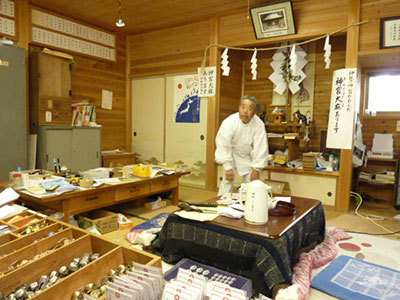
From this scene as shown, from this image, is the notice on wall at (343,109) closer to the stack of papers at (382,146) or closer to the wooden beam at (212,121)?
the stack of papers at (382,146)

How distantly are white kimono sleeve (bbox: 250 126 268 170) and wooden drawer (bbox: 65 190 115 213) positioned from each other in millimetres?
1456

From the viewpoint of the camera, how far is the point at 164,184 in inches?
134

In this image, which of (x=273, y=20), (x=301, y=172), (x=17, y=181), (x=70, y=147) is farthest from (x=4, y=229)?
(x=273, y=20)

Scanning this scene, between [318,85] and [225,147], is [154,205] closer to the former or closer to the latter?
[225,147]

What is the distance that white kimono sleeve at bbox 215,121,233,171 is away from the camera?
10.1 ft

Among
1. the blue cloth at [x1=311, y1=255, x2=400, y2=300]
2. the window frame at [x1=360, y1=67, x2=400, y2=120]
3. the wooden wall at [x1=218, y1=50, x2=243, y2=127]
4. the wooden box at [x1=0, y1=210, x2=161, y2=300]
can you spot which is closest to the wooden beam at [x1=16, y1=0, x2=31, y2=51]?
the wooden wall at [x1=218, y1=50, x2=243, y2=127]

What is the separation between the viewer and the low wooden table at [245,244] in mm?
1565

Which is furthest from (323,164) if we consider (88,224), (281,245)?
(88,224)

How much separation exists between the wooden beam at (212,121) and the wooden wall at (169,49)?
14cm

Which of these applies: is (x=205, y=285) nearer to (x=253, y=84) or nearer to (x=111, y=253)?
(x=111, y=253)

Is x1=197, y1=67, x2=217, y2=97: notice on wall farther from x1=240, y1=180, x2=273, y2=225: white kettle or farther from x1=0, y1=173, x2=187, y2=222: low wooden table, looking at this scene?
x1=240, y1=180, x2=273, y2=225: white kettle

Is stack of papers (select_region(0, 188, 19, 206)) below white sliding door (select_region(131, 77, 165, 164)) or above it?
below

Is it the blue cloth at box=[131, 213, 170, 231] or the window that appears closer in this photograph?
the blue cloth at box=[131, 213, 170, 231]

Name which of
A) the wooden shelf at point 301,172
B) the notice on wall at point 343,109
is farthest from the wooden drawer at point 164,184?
the notice on wall at point 343,109
